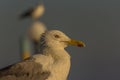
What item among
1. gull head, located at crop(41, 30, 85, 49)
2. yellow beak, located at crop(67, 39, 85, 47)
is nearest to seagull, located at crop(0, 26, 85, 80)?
gull head, located at crop(41, 30, 85, 49)

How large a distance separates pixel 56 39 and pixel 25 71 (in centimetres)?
106

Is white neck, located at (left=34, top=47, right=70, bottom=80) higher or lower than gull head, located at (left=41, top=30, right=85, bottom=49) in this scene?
lower

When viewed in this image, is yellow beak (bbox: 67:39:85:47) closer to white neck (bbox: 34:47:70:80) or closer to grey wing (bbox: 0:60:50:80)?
white neck (bbox: 34:47:70:80)

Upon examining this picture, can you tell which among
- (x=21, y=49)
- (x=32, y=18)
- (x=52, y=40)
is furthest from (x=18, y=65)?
(x=32, y=18)

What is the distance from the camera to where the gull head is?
13.2 metres

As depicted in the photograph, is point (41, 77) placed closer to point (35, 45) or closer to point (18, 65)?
point (18, 65)

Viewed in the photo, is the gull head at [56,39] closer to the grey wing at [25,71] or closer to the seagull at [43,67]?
the seagull at [43,67]

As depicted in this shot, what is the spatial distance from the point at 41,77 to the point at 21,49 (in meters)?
2.48

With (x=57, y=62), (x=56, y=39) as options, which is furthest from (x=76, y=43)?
(x=57, y=62)

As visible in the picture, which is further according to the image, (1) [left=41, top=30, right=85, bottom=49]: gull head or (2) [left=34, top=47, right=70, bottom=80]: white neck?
(1) [left=41, top=30, right=85, bottom=49]: gull head

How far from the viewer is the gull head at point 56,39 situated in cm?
1317

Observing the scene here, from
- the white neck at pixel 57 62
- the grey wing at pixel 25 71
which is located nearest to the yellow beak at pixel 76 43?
the white neck at pixel 57 62

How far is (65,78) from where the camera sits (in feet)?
41.4

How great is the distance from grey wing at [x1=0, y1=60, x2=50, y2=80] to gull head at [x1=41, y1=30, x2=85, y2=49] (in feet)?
2.69
